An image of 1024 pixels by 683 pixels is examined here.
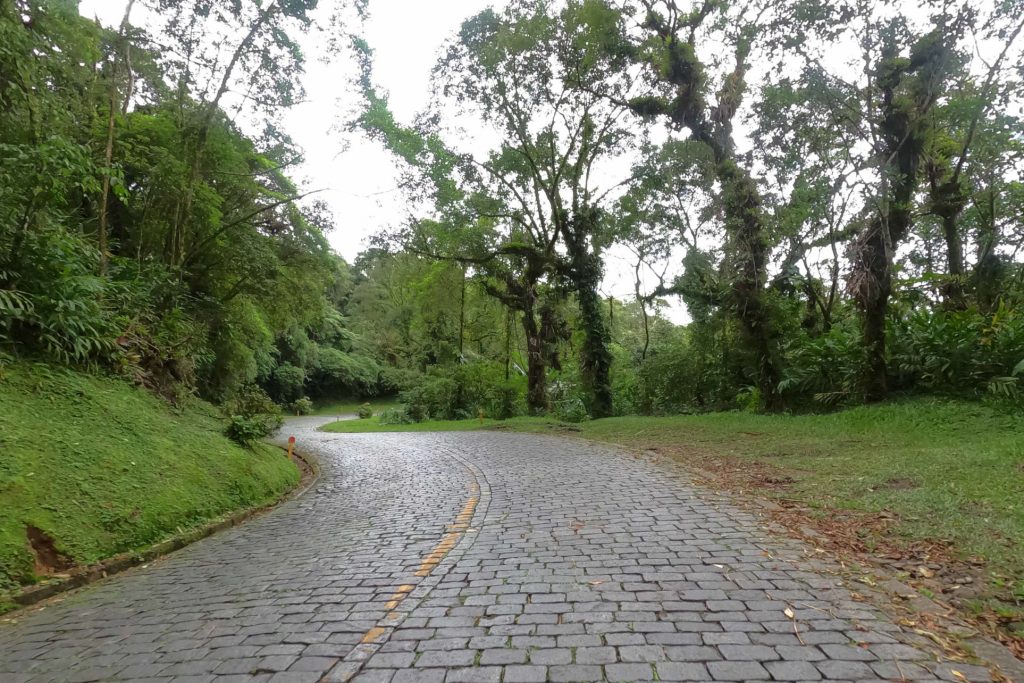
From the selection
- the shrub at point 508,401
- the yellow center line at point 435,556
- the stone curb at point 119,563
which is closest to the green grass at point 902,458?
the yellow center line at point 435,556

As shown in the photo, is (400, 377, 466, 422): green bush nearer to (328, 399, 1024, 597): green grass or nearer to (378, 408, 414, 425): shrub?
(378, 408, 414, 425): shrub

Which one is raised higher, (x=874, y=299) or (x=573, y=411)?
(x=874, y=299)

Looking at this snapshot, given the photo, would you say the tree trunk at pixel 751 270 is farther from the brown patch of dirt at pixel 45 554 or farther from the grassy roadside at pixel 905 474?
the brown patch of dirt at pixel 45 554

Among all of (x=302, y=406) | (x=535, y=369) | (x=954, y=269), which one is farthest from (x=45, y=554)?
(x=302, y=406)

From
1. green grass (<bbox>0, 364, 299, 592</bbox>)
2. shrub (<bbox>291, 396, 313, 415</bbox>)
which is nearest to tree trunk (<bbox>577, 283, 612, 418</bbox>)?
green grass (<bbox>0, 364, 299, 592</bbox>)

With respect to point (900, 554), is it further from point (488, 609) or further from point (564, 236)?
point (564, 236)

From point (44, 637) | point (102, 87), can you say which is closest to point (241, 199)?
point (102, 87)

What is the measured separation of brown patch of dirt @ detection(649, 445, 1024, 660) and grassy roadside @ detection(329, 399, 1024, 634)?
0.02 meters

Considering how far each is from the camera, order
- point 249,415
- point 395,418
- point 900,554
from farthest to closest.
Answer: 1. point 395,418
2. point 249,415
3. point 900,554

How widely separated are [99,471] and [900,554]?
8001 millimetres

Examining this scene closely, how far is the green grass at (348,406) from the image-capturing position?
4603 centimetres

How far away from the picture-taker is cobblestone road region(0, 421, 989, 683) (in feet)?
9.87

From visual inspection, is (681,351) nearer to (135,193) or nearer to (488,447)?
(488,447)

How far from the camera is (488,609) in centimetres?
379
